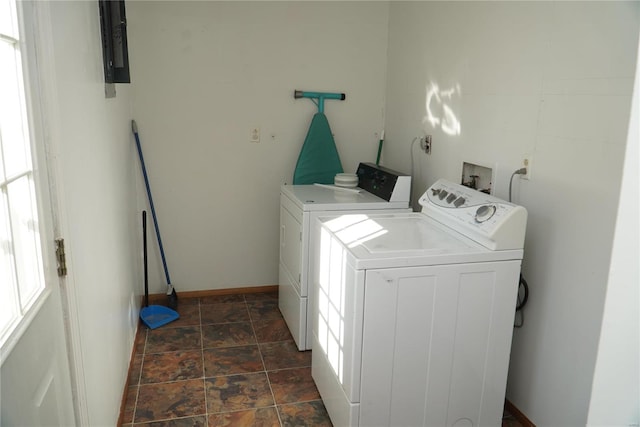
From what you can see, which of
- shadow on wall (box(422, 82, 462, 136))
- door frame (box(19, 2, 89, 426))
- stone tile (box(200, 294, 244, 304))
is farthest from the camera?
stone tile (box(200, 294, 244, 304))

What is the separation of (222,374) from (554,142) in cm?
208

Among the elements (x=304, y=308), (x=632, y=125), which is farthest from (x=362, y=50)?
(x=632, y=125)

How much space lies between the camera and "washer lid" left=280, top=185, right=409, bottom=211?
290 centimetres

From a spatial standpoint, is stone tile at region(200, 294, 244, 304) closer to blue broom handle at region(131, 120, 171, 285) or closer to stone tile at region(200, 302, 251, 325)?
stone tile at region(200, 302, 251, 325)

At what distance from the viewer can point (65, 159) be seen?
149cm

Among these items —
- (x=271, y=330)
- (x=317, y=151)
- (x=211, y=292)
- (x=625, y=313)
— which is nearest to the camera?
(x=625, y=313)

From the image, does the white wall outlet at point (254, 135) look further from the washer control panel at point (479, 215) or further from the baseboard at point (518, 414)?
the baseboard at point (518, 414)

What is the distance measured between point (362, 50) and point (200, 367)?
250 cm

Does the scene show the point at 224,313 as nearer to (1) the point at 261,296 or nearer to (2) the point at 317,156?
(1) the point at 261,296

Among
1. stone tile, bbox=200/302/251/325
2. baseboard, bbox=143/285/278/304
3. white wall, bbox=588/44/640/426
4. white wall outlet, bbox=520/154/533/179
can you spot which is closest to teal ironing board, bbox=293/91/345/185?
baseboard, bbox=143/285/278/304

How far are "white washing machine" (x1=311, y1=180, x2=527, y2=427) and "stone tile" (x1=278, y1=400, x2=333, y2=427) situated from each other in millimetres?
160

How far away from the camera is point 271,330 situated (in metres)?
3.33

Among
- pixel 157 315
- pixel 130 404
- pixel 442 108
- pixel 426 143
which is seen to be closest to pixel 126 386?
pixel 130 404

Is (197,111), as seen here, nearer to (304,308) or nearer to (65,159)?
(304,308)
